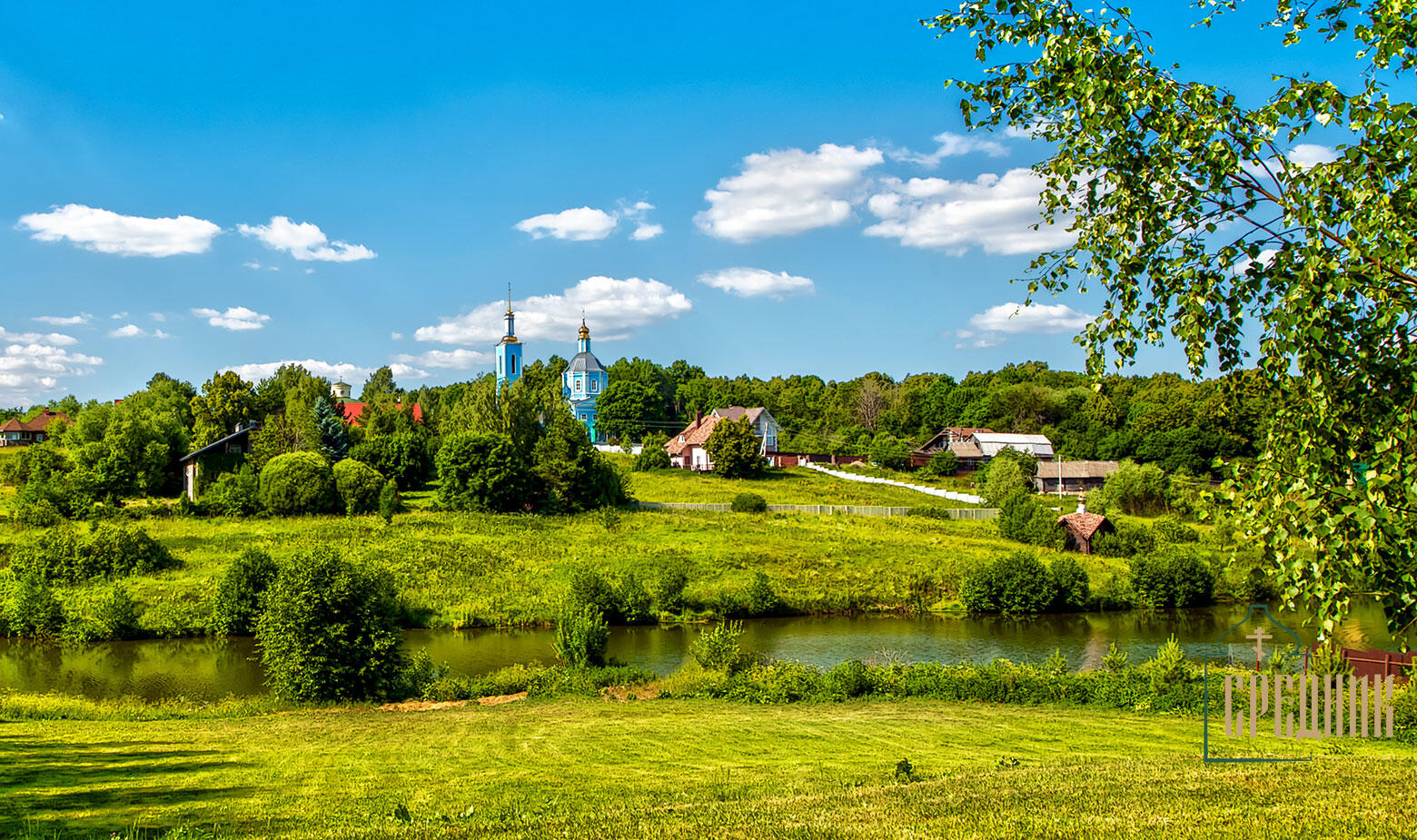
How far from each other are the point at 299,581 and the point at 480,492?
26.9 metres

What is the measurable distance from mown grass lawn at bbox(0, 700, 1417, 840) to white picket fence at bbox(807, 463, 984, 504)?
142 feet

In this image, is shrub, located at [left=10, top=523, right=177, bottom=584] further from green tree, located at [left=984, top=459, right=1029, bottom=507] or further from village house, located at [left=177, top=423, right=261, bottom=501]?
green tree, located at [left=984, top=459, right=1029, bottom=507]

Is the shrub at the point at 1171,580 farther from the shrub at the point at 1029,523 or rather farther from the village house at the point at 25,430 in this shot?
the village house at the point at 25,430

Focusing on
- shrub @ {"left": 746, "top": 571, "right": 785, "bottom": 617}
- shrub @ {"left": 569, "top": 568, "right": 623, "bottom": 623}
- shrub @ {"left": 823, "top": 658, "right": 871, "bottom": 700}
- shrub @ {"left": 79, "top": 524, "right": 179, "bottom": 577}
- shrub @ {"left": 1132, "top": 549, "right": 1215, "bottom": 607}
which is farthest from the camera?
shrub @ {"left": 1132, "top": 549, "right": 1215, "bottom": 607}

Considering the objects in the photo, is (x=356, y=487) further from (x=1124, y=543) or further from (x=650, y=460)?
(x=1124, y=543)

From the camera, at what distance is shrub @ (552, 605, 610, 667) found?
2348cm

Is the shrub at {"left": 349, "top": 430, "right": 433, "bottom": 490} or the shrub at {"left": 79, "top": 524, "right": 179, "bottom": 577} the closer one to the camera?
the shrub at {"left": 79, "top": 524, "right": 179, "bottom": 577}

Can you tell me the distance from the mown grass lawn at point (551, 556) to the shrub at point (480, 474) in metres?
1.89

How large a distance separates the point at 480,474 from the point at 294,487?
8923mm

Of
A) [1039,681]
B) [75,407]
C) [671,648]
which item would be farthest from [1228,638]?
[75,407]

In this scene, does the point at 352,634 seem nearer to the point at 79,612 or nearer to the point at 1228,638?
the point at 79,612

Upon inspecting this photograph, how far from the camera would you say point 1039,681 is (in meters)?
19.2

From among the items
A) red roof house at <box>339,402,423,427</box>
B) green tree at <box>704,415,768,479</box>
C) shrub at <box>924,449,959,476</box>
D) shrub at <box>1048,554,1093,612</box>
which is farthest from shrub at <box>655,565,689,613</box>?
shrub at <box>924,449,959,476</box>

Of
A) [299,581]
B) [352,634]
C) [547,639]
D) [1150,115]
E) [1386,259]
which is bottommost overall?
[547,639]
